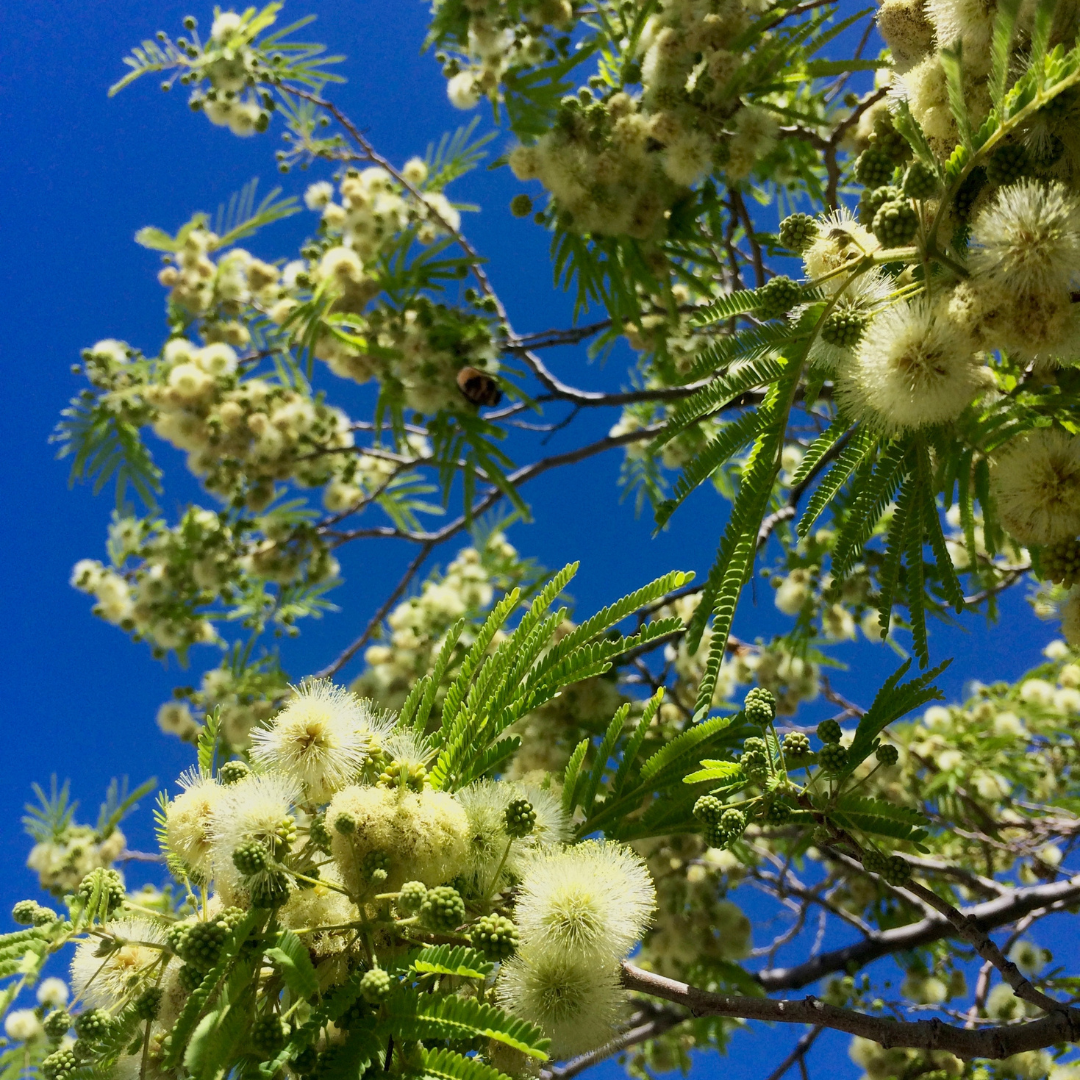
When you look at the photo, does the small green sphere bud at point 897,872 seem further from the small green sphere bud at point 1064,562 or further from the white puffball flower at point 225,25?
Result: the white puffball flower at point 225,25

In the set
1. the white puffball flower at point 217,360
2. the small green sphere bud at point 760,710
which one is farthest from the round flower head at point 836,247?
the white puffball flower at point 217,360

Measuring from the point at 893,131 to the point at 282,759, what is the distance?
7.43 ft

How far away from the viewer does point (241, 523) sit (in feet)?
20.9

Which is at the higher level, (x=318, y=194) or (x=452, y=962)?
(x=318, y=194)

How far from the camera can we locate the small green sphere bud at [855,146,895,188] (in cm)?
227

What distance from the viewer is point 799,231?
2.03 m

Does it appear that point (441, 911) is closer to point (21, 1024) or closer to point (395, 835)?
point (395, 835)

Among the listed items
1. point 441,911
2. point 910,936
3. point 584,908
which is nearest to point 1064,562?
point 584,908

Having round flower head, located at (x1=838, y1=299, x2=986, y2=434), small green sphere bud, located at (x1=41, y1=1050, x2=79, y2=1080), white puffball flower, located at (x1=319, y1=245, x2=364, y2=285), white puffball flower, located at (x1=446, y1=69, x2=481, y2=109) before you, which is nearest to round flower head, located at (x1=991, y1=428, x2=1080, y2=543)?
round flower head, located at (x1=838, y1=299, x2=986, y2=434)

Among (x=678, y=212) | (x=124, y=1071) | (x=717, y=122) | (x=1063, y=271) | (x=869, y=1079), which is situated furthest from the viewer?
(x=869, y=1079)

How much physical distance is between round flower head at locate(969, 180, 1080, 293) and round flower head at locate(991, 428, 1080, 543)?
0.49 m

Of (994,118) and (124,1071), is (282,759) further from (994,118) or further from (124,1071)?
(994,118)

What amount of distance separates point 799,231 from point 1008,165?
437 mm

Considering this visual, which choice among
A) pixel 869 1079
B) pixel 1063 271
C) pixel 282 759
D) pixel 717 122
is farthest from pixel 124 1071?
pixel 869 1079
